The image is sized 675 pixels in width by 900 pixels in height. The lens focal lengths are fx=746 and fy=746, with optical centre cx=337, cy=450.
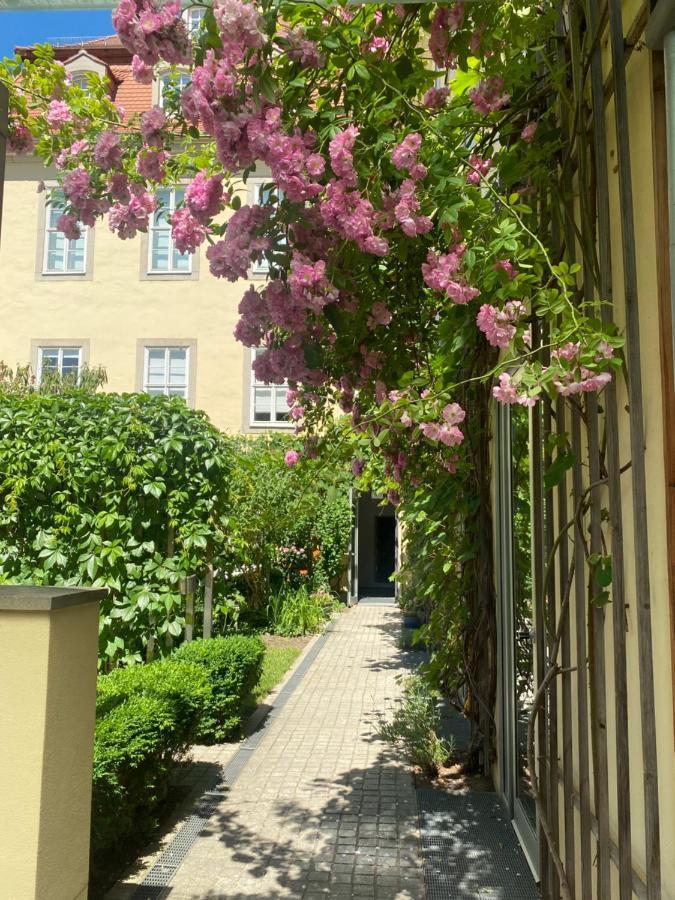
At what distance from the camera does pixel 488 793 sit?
4.77 metres

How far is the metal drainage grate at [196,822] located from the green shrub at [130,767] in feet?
0.69

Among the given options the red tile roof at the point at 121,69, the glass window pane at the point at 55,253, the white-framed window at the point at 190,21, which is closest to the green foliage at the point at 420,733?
the white-framed window at the point at 190,21

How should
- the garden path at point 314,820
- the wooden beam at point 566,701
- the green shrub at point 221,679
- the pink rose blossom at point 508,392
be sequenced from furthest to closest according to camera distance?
the green shrub at point 221,679
the garden path at point 314,820
the wooden beam at point 566,701
the pink rose blossom at point 508,392

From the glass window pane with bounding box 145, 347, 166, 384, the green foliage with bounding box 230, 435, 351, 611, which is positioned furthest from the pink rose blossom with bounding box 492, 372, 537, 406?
the glass window pane with bounding box 145, 347, 166, 384

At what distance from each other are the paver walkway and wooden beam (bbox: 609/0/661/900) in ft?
6.91

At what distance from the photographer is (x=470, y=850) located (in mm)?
3959

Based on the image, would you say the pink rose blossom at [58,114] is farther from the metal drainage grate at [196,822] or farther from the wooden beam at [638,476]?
the metal drainage grate at [196,822]

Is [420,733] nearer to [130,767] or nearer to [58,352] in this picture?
[130,767]

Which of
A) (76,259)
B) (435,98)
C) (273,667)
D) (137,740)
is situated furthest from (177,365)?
(435,98)

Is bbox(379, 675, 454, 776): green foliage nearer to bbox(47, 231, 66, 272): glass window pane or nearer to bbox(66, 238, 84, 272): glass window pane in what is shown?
bbox(66, 238, 84, 272): glass window pane

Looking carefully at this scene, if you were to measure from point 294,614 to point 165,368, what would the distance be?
6.72 m

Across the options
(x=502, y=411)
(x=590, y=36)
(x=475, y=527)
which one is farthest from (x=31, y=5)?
(x=475, y=527)

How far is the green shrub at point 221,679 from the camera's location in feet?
18.6

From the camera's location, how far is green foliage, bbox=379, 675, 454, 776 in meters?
5.18
